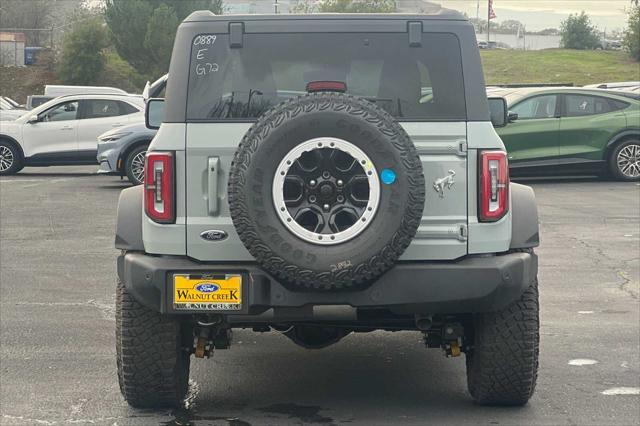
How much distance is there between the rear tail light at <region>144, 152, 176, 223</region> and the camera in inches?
225

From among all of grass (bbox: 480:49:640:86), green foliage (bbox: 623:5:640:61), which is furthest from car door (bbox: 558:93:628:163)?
green foliage (bbox: 623:5:640:61)

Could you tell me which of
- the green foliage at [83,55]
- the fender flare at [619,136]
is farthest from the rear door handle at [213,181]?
the green foliage at [83,55]

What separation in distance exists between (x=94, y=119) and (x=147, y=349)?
16.9 m

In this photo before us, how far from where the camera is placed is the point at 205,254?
571 centimetres

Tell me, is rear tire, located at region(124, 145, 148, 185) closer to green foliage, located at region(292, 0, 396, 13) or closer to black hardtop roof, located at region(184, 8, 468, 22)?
black hardtop roof, located at region(184, 8, 468, 22)

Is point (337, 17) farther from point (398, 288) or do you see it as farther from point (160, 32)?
point (160, 32)

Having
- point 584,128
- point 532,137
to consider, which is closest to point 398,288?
point 532,137

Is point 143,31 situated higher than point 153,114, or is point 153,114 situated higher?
point 143,31

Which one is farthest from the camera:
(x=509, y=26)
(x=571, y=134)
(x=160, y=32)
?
(x=509, y=26)

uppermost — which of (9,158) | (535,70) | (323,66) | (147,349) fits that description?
(535,70)

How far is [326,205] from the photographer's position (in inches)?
209

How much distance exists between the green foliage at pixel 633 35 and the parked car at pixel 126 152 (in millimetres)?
57592

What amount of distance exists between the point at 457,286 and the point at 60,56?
195 feet

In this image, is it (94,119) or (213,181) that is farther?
(94,119)
